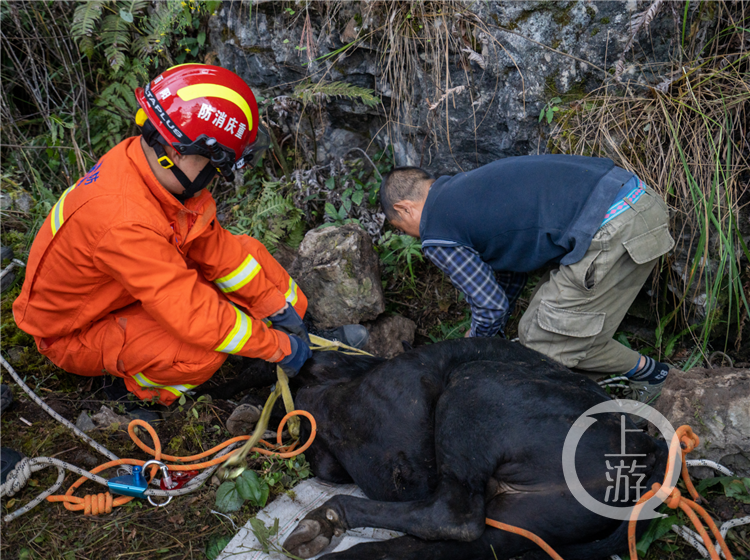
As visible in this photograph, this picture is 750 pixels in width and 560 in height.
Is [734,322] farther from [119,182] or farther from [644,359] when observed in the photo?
[119,182]

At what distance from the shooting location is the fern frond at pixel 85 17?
13.5ft

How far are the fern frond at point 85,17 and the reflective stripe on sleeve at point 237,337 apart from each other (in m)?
3.18

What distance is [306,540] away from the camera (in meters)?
1.93

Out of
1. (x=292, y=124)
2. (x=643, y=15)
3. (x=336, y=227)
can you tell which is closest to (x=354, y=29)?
(x=292, y=124)

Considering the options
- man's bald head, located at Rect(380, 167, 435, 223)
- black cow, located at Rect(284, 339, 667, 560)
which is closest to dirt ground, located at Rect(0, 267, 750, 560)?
black cow, located at Rect(284, 339, 667, 560)

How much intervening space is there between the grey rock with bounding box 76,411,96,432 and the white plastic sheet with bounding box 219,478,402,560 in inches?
44.6

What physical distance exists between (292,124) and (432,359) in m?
2.59

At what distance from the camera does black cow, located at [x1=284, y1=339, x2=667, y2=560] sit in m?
1.78

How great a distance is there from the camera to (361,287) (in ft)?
10.8

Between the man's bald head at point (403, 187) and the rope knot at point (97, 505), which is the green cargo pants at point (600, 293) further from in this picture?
the rope knot at point (97, 505)

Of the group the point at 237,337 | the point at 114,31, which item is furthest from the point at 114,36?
the point at 237,337

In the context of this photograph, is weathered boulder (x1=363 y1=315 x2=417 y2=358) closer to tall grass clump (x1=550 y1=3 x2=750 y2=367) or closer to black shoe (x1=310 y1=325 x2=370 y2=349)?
black shoe (x1=310 y1=325 x2=370 y2=349)

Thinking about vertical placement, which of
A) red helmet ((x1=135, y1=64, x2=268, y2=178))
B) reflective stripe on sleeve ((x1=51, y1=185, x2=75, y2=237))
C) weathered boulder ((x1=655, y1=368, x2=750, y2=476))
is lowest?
weathered boulder ((x1=655, y1=368, x2=750, y2=476))

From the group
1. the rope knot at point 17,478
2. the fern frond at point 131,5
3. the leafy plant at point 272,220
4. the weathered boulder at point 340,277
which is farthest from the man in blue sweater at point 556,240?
the fern frond at point 131,5
